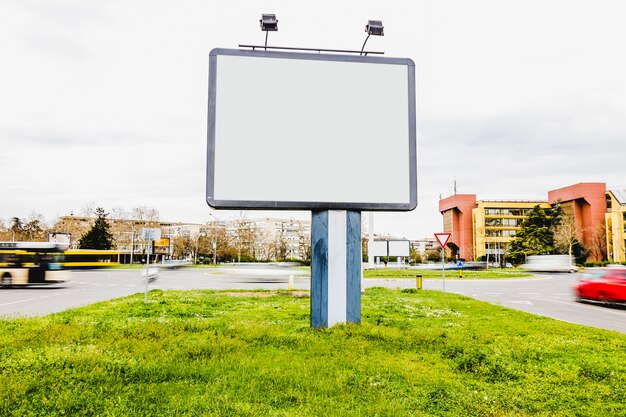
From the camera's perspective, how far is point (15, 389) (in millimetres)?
5309

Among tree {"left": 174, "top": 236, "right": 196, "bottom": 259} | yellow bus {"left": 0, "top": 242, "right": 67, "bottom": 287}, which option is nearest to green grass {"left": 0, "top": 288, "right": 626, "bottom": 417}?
yellow bus {"left": 0, "top": 242, "right": 67, "bottom": 287}

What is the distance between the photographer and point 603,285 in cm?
1772

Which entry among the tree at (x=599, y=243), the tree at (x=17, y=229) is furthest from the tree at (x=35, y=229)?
the tree at (x=599, y=243)

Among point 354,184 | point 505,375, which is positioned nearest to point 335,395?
point 505,375

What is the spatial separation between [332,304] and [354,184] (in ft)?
8.91

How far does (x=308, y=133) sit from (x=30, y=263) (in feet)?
76.6

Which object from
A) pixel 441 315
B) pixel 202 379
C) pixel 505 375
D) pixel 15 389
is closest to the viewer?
pixel 15 389

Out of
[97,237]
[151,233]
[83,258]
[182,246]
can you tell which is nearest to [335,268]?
[151,233]

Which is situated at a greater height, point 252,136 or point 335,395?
point 252,136

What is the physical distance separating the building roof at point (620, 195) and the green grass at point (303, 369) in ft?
257

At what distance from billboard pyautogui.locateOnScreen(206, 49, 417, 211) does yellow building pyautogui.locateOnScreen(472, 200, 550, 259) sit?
9356 centimetres

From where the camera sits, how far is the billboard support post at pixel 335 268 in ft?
34.1

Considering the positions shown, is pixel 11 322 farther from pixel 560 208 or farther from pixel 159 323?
pixel 560 208

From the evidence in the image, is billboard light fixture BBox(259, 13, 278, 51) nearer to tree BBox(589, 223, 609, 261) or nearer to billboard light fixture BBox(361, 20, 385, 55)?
billboard light fixture BBox(361, 20, 385, 55)
